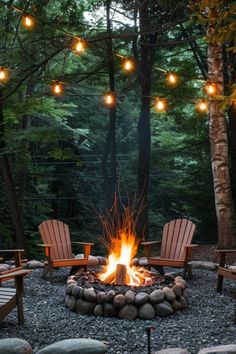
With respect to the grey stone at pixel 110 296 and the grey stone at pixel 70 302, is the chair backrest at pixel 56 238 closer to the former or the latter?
the grey stone at pixel 70 302

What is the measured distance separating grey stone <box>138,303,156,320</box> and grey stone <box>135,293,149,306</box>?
0.04 m

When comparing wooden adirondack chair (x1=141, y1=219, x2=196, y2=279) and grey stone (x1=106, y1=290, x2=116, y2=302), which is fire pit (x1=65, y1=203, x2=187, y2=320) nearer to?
grey stone (x1=106, y1=290, x2=116, y2=302)

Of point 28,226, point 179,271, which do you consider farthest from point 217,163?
point 28,226

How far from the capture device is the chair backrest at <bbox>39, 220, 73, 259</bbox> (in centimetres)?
613

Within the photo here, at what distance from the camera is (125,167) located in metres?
11.0

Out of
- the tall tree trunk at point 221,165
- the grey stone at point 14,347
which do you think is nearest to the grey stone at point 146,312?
the grey stone at point 14,347

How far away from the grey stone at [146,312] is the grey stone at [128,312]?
4 cm

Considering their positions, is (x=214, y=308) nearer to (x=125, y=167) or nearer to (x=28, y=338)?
(x=28, y=338)

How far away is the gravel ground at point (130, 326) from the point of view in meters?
3.51

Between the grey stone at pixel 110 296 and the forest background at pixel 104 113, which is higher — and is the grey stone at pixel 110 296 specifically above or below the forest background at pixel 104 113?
below

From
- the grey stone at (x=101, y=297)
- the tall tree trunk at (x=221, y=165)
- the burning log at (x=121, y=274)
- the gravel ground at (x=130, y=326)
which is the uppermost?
the tall tree trunk at (x=221, y=165)

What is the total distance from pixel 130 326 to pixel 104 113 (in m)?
8.71

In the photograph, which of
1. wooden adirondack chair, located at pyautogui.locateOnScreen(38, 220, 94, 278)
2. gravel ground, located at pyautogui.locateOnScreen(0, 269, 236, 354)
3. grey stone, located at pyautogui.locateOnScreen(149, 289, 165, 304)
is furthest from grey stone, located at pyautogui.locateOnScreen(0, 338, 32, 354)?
wooden adirondack chair, located at pyautogui.locateOnScreen(38, 220, 94, 278)

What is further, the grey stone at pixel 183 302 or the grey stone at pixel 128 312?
the grey stone at pixel 183 302
